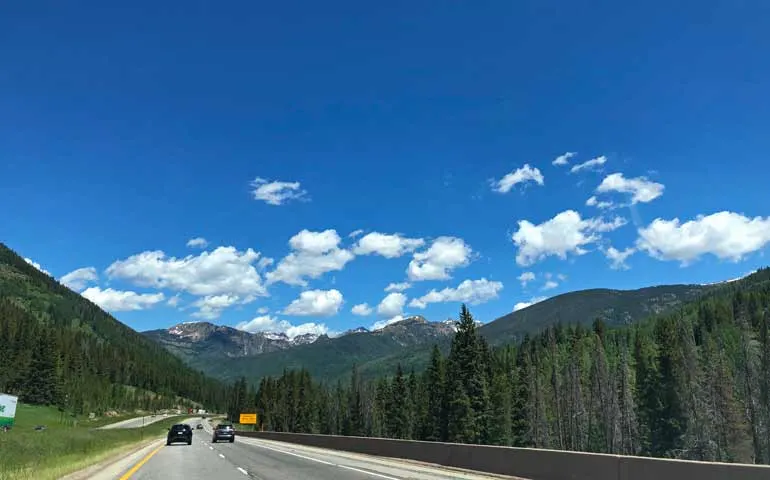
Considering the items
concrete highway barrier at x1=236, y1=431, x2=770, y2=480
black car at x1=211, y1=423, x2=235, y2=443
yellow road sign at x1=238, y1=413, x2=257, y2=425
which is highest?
concrete highway barrier at x1=236, y1=431, x2=770, y2=480

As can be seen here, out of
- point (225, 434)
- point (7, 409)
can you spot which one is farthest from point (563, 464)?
point (7, 409)

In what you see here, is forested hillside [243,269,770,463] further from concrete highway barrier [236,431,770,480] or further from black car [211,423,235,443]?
concrete highway barrier [236,431,770,480]

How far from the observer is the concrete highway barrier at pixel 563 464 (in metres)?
10.5

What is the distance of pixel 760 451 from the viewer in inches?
3027

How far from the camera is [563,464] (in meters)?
15.3

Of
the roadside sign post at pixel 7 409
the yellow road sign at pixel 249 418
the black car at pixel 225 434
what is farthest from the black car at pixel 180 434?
the yellow road sign at pixel 249 418

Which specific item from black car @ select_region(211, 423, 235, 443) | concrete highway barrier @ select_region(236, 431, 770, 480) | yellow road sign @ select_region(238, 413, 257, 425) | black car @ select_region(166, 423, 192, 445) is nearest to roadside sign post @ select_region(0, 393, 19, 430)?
yellow road sign @ select_region(238, 413, 257, 425)

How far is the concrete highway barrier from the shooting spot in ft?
34.5

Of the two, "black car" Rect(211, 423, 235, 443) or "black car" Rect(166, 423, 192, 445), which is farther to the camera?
"black car" Rect(211, 423, 235, 443)

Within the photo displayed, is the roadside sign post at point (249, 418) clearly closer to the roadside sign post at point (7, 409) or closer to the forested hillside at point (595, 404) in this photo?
the forested hillside at point (595, 404)

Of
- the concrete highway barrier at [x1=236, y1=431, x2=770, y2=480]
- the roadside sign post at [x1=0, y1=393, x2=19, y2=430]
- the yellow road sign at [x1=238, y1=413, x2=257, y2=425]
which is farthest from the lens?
the yellow road sign at [x1=238, y1=413, x2=257, y2=425]

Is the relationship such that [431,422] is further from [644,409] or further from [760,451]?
[760,451]

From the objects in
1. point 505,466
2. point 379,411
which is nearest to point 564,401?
point 379,411

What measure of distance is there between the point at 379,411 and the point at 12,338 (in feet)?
310
